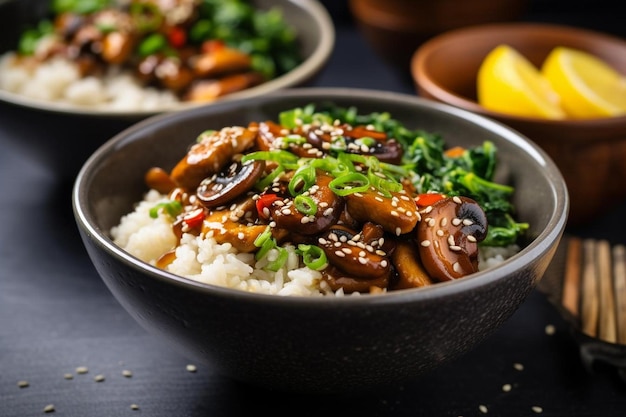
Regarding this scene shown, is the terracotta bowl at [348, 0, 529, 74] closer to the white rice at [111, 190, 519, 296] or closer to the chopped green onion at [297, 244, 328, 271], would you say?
the white rice at [111, 190, 519, 296]

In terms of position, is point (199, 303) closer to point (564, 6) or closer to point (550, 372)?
point (550, 372)

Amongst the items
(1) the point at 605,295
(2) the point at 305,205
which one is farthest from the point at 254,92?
(1) the point at 605,295

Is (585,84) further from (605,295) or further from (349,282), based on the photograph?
(349,282)

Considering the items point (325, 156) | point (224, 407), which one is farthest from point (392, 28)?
point (224, 407)

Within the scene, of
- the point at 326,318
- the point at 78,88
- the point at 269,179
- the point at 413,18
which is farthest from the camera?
the point at 413,18

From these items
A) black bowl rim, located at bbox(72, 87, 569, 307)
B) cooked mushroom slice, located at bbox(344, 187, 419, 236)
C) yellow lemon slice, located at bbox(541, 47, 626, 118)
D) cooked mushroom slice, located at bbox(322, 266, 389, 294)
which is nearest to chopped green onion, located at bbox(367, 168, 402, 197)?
cooked mushroom slice, located at bbox(344, 187, 419, 236)

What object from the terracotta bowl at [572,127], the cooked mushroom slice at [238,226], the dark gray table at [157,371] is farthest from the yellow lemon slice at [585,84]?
the cooked mushroom slice at [238,226]
